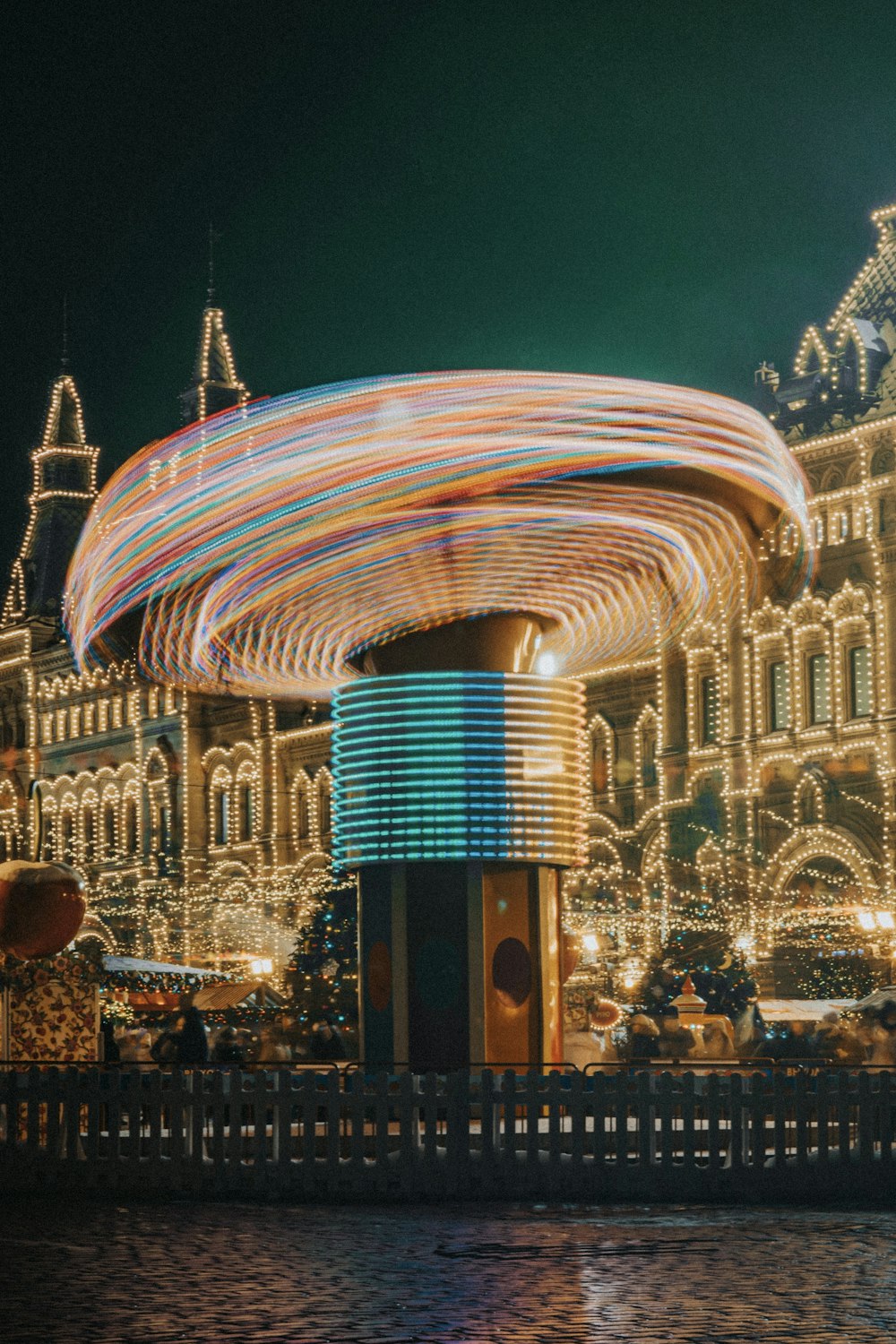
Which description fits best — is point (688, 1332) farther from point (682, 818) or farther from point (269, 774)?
point (269, 774)

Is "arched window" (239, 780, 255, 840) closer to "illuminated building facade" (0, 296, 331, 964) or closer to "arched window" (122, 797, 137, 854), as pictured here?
"illuminated building facade" (0, 296, 331, 964)

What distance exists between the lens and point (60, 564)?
65.6 metres

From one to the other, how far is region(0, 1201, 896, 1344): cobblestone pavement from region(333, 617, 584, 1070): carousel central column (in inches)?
153

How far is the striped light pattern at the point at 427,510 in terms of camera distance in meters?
15.2

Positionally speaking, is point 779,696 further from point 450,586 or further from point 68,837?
point 68,837

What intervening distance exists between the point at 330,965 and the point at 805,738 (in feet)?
35.9

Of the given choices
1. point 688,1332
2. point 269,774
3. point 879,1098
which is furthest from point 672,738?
point 688,1332

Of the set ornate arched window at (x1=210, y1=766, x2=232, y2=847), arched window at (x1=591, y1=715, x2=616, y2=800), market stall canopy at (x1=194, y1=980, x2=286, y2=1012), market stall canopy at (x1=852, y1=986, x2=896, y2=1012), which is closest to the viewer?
market stall canopy at (x1=852, y1=986, x2=896, y2=1012)

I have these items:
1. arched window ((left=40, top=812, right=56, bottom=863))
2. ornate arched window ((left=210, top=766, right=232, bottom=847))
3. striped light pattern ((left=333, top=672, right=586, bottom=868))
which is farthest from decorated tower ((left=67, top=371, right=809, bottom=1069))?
arched window ((left=40, top=812, right=56, bottom=863))

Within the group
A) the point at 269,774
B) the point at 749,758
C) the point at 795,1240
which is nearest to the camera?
the point at 795,1240

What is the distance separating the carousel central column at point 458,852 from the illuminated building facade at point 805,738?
1876cm

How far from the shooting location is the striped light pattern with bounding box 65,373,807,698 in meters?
15.2

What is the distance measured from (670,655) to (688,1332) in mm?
35537

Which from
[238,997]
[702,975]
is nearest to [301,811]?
[238,997]
